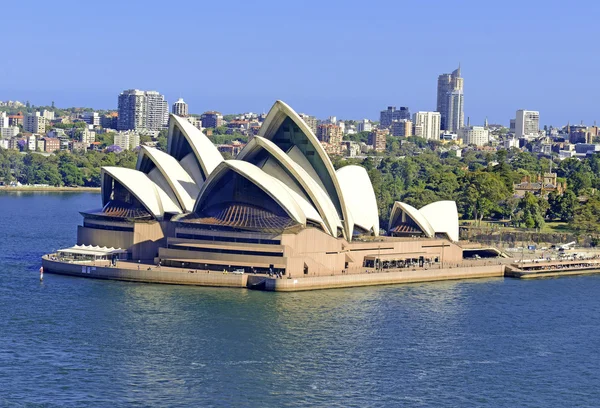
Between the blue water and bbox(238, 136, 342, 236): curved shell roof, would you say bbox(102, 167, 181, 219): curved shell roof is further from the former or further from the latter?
the blue water

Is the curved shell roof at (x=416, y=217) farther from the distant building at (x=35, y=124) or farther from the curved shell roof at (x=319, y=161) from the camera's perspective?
the distant building at (x=35, y=124)

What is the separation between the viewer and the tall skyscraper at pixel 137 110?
638 ft

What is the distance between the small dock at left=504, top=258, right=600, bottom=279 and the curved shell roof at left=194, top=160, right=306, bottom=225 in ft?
40.3

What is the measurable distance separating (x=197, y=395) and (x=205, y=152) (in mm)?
27125

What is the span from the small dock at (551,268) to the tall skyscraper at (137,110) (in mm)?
137131

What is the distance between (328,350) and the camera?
38406mm

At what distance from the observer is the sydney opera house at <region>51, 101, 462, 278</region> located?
51938 millimetres

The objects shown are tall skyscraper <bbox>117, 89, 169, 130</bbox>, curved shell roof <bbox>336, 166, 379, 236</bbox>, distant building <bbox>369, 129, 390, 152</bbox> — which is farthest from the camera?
tall skyscraper <bbox>117, 89, 169, 130</bbox>

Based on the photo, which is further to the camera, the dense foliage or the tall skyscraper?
the tall skyscraper

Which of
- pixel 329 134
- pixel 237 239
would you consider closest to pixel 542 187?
pixel 237 239

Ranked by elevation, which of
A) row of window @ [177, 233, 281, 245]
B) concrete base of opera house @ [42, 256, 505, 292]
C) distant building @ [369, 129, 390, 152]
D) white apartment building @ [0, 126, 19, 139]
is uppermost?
distant building @ [369, 129, 390, 152]

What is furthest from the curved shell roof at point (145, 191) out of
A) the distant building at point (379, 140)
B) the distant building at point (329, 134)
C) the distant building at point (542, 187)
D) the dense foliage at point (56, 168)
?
the distant building at point (379, 140)

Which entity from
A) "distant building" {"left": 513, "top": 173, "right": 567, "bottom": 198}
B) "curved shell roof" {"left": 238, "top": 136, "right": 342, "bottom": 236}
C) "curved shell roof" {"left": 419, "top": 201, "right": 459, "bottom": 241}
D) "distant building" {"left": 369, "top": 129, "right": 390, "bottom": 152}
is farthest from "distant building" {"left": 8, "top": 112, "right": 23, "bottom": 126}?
"curved shell roof" {"left": 238, "top": 136, "right": 342, "bottom": 236}

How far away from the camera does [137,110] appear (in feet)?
637
